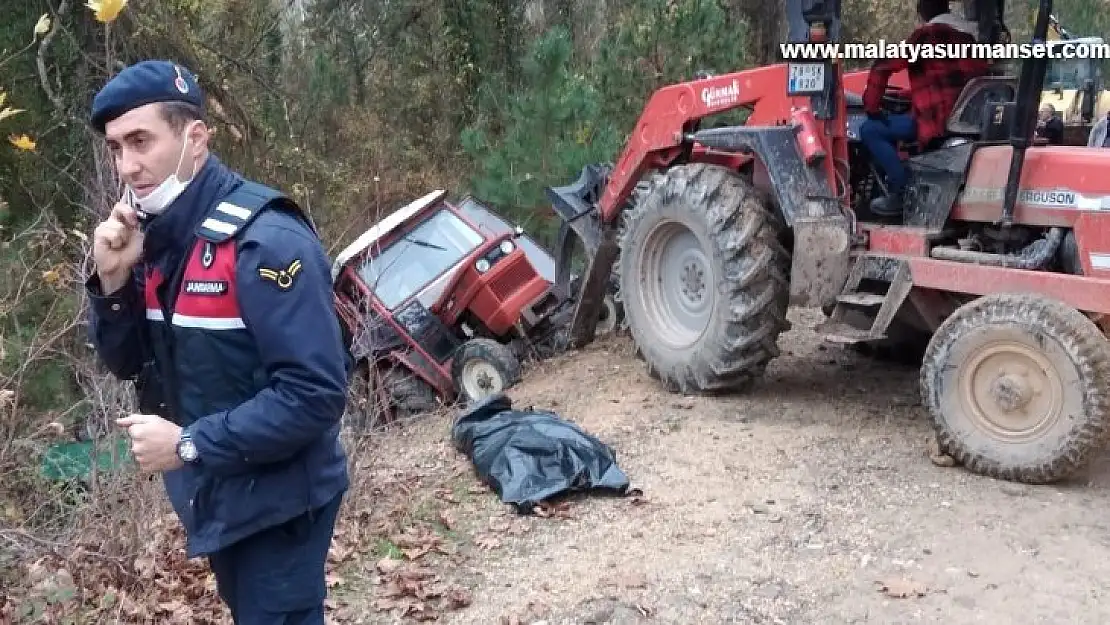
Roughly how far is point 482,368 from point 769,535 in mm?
4052

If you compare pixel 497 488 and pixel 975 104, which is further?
pixel 975 104

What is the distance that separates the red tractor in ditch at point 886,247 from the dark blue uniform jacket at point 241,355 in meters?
3.58

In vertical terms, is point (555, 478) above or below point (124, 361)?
below

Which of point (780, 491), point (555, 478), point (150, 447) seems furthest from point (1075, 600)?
point (150, 447)

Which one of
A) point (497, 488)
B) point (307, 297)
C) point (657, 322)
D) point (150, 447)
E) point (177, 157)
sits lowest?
point (497, 488)

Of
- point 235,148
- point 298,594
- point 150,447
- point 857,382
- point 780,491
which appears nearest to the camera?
point 150,447

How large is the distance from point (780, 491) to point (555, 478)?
1086mm

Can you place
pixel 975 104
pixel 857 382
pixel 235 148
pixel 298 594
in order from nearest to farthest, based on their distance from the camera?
pixel 298 594 → pixel 975 104 → pixel 857 382 → pixel 235 148

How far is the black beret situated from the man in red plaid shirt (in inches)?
179

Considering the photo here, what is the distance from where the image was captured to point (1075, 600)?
4023 millimetres

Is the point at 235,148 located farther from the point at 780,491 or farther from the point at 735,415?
the point at 780,491

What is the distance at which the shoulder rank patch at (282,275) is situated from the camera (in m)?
2.34

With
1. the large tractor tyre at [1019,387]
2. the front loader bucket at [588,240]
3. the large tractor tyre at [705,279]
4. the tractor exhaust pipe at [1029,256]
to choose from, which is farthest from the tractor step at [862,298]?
the front loader bucket at [588,240]

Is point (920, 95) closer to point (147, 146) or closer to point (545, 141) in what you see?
point (147, 146)
